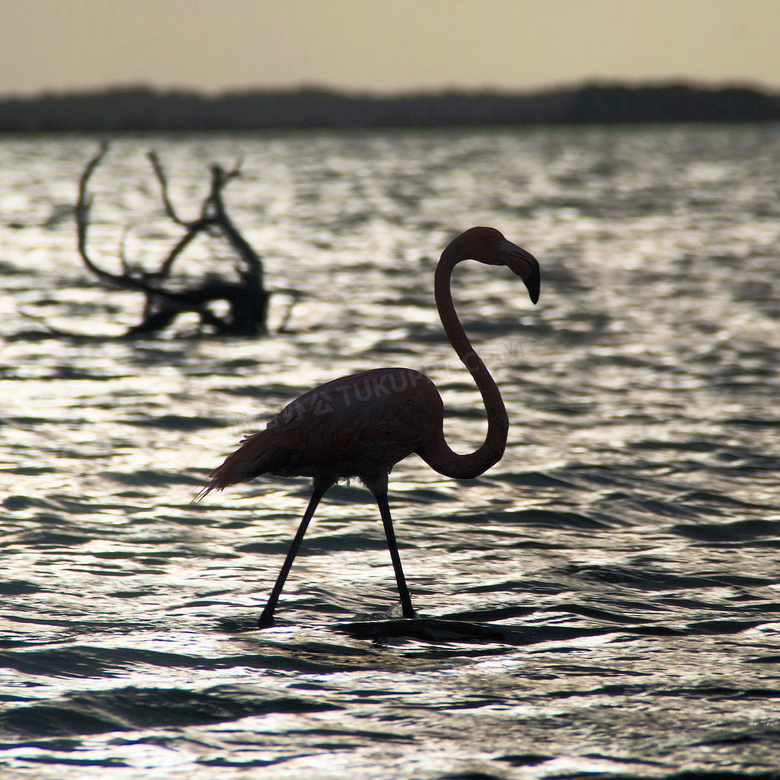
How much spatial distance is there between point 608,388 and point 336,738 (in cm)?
916

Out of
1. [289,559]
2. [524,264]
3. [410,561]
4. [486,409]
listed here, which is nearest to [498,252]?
[524,264]

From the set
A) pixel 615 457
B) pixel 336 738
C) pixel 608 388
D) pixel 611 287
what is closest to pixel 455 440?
pixel 615 457

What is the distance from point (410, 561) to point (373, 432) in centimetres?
177

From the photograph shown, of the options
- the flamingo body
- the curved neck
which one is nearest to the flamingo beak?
the curved neck

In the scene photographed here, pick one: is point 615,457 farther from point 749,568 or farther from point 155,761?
point 155,761

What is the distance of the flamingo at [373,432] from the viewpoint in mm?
6281

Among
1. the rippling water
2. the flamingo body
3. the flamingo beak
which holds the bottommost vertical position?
the rippling water

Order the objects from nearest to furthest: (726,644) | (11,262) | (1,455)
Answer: (726,644) → (1,455) → (11,262)

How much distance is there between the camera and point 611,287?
23344 mm

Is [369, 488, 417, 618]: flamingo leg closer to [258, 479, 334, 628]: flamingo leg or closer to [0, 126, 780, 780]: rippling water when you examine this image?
[0, 126, 780, 780]: rippling water

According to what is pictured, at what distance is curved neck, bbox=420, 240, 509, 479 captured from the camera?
641 cm

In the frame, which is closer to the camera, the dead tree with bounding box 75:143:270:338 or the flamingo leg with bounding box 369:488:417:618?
the flamingo leg with bounding box 369:488:417:618

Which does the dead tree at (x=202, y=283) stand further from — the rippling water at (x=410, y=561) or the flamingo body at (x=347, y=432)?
the flamingo body at (x=347, y=432)

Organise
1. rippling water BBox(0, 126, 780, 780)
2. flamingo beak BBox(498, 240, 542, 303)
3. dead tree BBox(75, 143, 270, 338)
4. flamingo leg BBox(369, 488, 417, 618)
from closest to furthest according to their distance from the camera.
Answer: rippling water BBox(0, 126, 780, 780)
flamingo beak BBox(498, 240, 542, 303)
flamingo leg BBox(369, 488, 417, 618)
dead tree BBox(75, 143, 270, 338)
